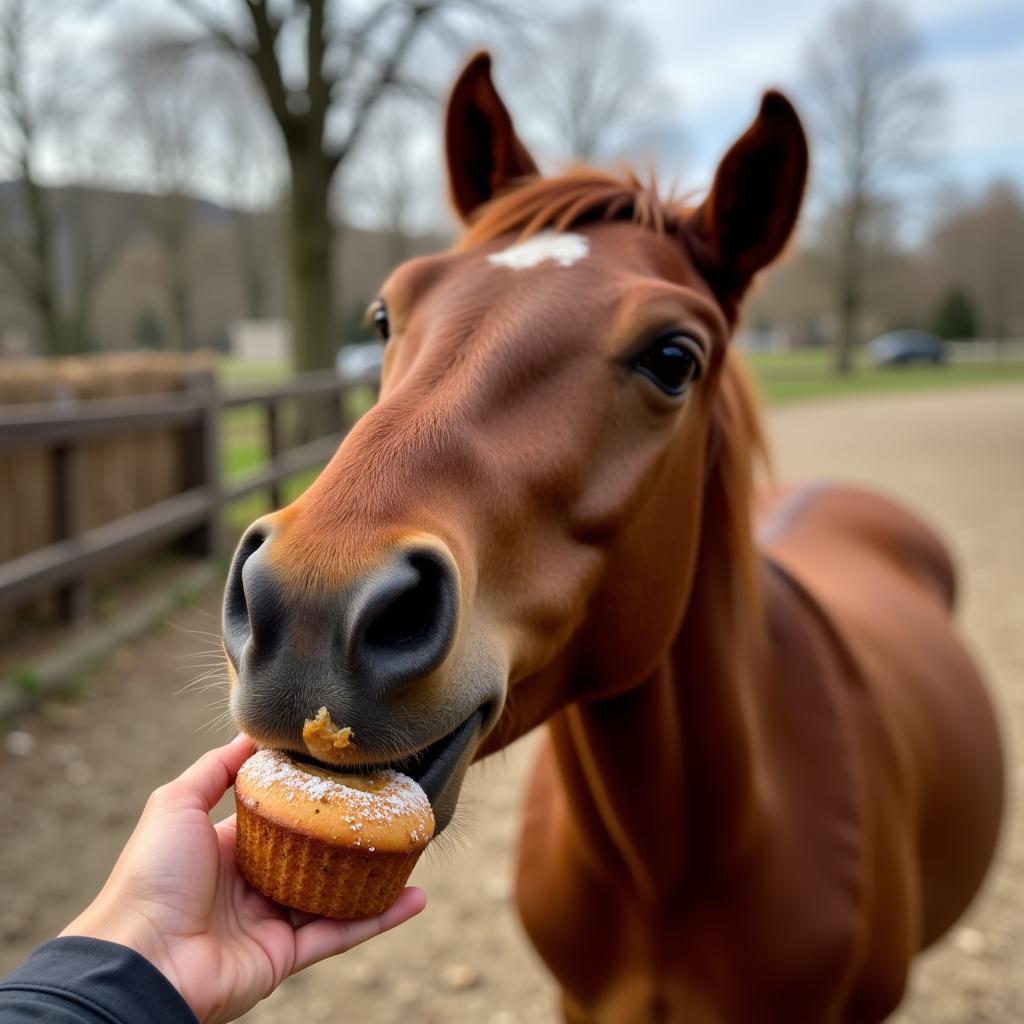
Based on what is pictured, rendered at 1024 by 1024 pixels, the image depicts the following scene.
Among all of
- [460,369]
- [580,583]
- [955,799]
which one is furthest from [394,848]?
[955,799]

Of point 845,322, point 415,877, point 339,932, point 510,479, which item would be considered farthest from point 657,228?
point 845,322

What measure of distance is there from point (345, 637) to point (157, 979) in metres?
0.53

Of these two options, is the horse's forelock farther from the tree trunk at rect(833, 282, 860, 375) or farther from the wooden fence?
the tree trunk at rect(833, 282, 860, 375)

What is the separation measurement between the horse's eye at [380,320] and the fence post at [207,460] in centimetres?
588

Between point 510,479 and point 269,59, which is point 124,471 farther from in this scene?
point 269,59

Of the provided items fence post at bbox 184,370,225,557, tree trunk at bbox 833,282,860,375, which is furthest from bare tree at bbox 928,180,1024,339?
fence post at bbox 184,370,225,557

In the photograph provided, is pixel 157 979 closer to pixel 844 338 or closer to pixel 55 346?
pixel 55 346

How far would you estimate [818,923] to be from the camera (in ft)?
5.75

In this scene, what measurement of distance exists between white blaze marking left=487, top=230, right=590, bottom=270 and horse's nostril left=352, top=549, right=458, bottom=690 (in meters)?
0.71

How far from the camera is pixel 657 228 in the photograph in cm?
165

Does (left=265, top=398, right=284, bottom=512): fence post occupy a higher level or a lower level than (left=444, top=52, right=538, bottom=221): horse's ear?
lower

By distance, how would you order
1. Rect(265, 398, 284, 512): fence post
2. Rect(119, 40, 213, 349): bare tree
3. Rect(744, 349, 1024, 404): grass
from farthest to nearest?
Rect(744, 349, 1024, 404): grass < Rect(119, 40, 213, 349): bare tree < Rect(265, 398, 284, 512): fence post

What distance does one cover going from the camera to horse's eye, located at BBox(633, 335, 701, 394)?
55.5 inches

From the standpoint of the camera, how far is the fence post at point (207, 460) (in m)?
7.27
